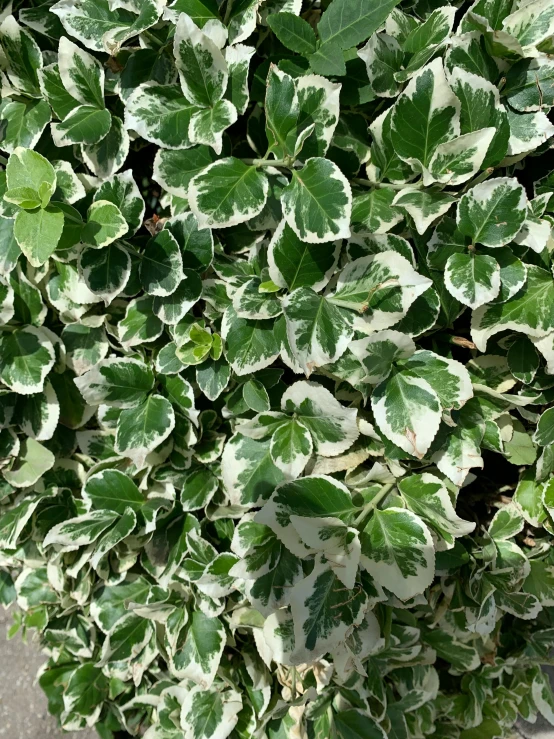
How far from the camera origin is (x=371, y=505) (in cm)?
104

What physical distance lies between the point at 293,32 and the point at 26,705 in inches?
96.7

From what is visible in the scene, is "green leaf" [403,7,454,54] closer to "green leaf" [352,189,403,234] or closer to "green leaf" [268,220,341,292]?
"green leaf" [352,189,403,234]

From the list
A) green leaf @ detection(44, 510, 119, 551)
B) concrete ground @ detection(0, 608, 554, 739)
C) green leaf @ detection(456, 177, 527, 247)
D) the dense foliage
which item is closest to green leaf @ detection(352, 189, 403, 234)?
the dense foliage

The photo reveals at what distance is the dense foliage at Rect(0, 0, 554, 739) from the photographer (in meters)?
0.92

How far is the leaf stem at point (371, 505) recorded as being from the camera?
1015 millimetres

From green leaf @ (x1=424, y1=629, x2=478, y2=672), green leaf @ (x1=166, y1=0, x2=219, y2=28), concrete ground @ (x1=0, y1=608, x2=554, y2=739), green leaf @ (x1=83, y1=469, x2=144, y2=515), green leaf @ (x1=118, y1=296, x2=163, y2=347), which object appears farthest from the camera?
concrete ground @ (x1=0, y1=608, x2=554, y2=739)

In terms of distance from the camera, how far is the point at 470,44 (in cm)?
89

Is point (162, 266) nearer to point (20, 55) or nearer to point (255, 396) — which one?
point (255, 396)

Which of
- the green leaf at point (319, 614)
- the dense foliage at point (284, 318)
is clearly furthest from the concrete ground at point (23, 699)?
the green leaf at point (319, 614)

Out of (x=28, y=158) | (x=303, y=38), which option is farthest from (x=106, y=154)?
(x=303, y=38)

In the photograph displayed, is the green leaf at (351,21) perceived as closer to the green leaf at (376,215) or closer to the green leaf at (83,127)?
the green leaf at (376,215)

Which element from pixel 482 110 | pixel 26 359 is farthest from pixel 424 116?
pixel 26 359

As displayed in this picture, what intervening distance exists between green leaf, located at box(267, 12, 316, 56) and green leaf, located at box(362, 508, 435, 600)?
80 cm

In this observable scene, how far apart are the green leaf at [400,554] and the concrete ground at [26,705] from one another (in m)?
1.60
